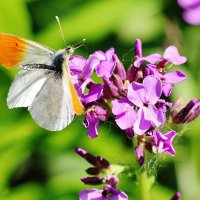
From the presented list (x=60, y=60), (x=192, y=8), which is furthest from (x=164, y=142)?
(x=192, y=8)

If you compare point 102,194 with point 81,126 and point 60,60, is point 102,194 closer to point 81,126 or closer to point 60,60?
point 60,60

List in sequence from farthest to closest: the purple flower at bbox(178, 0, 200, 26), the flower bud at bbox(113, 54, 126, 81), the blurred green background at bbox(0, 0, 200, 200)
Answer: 1. the purple flower at bbox(178, 0, 200, 26)
2. the blurred green background at bbox(0, 0, 200, 200)
3. the flower bud at bbox(113, 54, 126, 81)

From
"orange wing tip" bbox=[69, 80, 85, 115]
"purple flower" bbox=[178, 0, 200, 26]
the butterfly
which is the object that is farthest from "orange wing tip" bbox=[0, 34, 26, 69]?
"purple flower" bbox=[178, 0, 200, 26]

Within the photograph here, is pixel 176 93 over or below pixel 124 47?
below

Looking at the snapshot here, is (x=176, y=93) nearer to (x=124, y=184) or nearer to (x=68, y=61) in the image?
(x=124, y=184)

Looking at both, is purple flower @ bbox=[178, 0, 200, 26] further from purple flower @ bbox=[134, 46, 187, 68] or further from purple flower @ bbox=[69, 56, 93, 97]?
purple flower @ bbox=[69, 56, 93, 97]

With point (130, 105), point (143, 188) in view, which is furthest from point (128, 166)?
point (130, 105)
